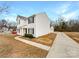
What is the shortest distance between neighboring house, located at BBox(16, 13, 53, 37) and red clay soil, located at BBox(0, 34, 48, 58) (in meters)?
0.75

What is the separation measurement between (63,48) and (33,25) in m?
3.18

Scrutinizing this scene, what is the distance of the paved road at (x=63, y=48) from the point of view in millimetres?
6131

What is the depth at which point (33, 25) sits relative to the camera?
915 cm

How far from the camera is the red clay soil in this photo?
651 centimetres

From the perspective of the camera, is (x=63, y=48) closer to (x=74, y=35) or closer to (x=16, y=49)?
(x=74, y=35)

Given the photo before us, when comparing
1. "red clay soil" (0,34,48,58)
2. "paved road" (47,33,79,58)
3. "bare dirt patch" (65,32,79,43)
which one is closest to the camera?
"paved road" (47,33,79,58)

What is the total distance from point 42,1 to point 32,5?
59cm

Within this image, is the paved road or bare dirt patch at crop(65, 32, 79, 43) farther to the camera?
bare dirt patch at crop(65, 32, 79, 43)

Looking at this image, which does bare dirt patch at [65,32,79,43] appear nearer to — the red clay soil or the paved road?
the paved road

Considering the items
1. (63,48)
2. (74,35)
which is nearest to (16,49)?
(63,48)

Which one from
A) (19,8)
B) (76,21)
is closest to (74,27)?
(76,21)

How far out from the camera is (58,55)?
613 cm

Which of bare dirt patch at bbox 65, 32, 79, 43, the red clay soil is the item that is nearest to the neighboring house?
the red clay soil

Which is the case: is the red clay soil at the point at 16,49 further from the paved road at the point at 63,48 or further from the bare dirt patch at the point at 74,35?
the bare dirt patch at the point at 74,35
